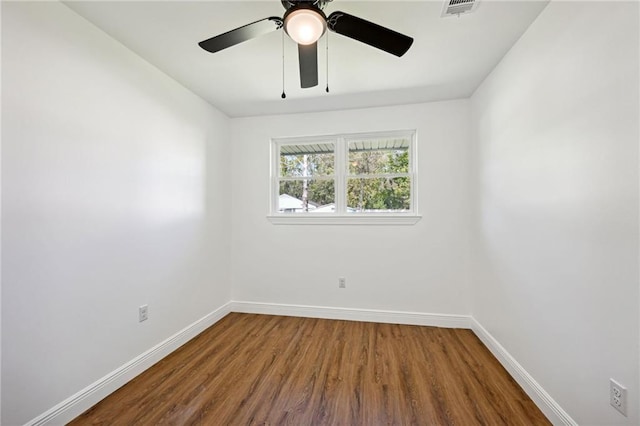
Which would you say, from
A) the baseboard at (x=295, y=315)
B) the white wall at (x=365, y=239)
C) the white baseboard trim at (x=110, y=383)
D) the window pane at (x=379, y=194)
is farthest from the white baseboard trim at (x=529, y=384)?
the white baseboard trim at (x=110, y=383)

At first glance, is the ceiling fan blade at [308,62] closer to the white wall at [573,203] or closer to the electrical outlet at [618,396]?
the white wall at [573,203]

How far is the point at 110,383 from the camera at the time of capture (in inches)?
73.0

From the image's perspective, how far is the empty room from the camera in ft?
4.41

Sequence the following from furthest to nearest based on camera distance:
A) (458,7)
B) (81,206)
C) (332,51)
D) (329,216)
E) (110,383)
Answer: (329,216)
(332,51)
(110,383)
(81,206)
(458,7)

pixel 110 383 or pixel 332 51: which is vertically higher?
pixel 332 51

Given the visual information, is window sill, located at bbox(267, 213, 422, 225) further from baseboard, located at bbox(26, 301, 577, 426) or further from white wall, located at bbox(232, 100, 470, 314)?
baseboard, located at bbox(26, 301, 577, 426)

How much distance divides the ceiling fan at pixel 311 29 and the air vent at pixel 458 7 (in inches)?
18.1

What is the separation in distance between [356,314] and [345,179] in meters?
1.61

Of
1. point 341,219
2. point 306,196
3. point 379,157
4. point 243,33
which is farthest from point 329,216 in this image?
point 243,33

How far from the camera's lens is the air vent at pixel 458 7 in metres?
1.55

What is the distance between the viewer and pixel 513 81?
2014 mm

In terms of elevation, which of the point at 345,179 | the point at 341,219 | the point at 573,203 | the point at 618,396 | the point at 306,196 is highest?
the point at 345,179

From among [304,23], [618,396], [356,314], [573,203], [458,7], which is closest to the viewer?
[618,396]

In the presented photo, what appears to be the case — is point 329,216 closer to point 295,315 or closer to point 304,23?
point 295,315
